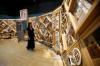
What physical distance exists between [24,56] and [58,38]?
4.37 ft

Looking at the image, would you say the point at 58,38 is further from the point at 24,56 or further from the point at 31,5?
the point at 31,5

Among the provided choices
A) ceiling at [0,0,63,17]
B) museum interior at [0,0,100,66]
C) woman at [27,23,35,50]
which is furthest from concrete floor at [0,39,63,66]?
ceiling at [0,0,63,17]

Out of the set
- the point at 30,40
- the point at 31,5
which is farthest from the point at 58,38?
the point at 31,5

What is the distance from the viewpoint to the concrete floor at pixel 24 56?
6457mm

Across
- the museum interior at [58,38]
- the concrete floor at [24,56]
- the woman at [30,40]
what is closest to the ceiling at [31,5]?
the museum interior at [58,38]

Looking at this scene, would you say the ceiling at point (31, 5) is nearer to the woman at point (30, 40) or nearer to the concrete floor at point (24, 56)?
the concrete floor at point (24, 56)

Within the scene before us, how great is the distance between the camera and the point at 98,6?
2889 millimetres

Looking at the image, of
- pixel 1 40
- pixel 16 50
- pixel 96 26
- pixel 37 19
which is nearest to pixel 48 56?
pixel 16 50

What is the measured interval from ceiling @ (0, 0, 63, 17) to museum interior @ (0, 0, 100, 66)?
4.33 meters

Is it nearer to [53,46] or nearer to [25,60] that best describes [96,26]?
[25,60]

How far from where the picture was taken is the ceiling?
12.9m

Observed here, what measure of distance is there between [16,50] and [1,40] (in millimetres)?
1449

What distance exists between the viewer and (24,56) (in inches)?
274

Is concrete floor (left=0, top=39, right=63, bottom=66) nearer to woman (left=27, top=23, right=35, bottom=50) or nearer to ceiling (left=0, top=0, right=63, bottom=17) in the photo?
woman (left=27, top=23, right=35, bottom=50)
